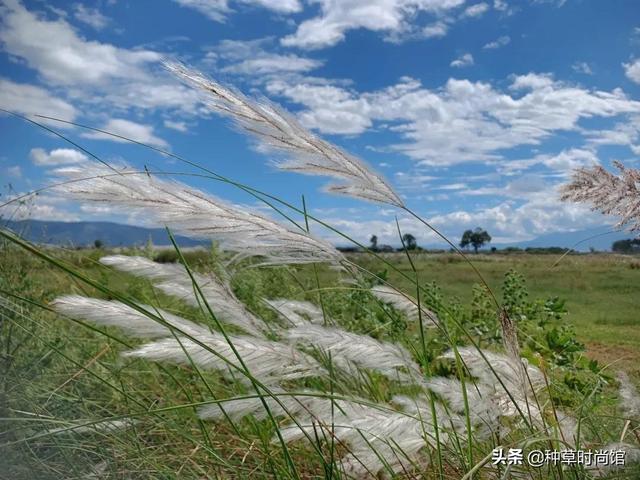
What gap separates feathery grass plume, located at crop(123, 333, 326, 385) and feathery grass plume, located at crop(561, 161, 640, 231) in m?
1.32

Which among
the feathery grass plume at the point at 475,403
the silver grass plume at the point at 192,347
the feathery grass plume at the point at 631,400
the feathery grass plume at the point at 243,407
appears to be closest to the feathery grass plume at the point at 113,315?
the silver grass plume at the point at 192,347

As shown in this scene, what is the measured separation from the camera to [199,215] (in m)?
1.41

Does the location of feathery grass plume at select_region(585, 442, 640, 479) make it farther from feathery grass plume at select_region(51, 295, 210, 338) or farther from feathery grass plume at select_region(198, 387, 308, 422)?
feathery grass plume at select_region(51, 295, 210, 338)

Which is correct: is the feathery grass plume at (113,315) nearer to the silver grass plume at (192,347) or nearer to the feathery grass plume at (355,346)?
the silver grass plume at (192,347)

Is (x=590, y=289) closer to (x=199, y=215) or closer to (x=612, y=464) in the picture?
(x=612, y=464)

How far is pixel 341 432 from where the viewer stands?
1579 mm

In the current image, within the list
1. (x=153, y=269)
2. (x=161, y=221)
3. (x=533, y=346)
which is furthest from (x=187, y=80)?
(x=533, y=346)

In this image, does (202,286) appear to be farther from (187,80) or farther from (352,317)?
(352,317)

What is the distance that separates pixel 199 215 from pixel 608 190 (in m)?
1.59

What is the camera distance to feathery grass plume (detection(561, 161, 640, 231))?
2.22 m

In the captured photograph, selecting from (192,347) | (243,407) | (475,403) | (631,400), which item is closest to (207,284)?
(192,347)

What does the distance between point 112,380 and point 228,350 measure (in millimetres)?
1368

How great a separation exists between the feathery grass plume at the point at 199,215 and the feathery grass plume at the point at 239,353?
0.22 metres

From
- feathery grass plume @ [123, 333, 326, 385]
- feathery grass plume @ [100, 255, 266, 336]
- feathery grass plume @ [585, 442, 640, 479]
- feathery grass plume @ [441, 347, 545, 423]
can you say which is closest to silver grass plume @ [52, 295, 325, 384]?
feathery grass plume @ [123, 333, 326, 385]
